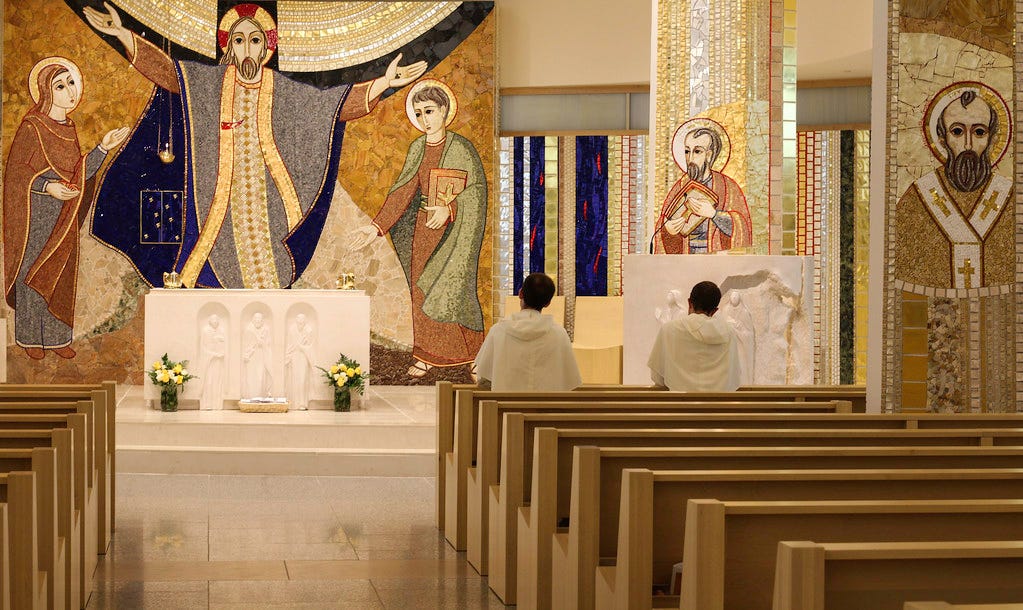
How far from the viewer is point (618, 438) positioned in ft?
12.6

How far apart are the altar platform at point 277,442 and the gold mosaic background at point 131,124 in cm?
276

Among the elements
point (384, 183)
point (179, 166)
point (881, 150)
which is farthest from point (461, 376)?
point (881, 150)

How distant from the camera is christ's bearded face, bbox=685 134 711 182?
845cm

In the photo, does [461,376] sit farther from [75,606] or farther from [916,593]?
[916,593]

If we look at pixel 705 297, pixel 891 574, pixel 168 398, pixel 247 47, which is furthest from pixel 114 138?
pixel 891 574

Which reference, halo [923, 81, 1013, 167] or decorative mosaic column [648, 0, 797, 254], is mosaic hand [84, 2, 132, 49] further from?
halo [923, 81, 1013, 167]

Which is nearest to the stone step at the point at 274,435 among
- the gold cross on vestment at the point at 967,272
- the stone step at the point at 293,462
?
the stone step at the point at 293,462

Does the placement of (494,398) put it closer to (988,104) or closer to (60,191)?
(988,104)

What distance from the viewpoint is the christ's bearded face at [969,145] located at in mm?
4945

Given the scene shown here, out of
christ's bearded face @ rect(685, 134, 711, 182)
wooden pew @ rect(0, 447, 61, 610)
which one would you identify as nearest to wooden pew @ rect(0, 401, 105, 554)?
wooden pew @ rect(0, 447, 61, 610)

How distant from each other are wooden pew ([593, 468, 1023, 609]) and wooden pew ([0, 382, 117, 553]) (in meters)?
2.91

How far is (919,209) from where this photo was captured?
16.2 ft

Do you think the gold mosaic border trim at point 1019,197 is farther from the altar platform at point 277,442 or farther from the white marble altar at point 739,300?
the altar platform at point 277,442

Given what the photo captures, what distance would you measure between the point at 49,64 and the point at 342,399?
5134 millimetres
